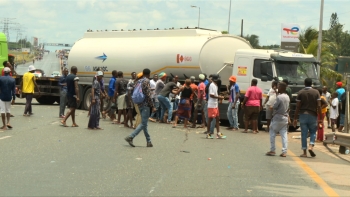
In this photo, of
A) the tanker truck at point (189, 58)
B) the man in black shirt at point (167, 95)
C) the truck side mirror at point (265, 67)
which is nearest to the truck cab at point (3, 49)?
the tanker truck at point (189, 58)

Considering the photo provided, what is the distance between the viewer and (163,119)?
2164 cm

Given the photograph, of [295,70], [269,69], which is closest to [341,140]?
[269,69]

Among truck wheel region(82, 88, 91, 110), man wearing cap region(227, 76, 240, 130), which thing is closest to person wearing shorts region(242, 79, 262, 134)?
man wearing cap region(227, 76, 240, 130)

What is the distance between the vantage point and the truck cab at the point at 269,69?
803 inches

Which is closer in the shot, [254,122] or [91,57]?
[254,122]

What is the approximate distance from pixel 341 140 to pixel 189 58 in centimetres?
896

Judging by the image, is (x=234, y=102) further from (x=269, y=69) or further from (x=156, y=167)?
(x=156, y=167)

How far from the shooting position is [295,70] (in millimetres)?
20703

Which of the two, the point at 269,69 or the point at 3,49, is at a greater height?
the point at 3,49

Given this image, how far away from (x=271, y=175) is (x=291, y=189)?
4.19 ft

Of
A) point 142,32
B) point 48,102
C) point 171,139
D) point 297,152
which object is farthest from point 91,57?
point 297,152

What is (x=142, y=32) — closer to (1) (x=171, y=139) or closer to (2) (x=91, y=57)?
(2) (x=91, y=57)

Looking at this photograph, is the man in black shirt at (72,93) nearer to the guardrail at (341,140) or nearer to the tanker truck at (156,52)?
the tanker truck at (156,52)

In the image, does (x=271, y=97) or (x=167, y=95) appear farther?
(x=167, y=95)
